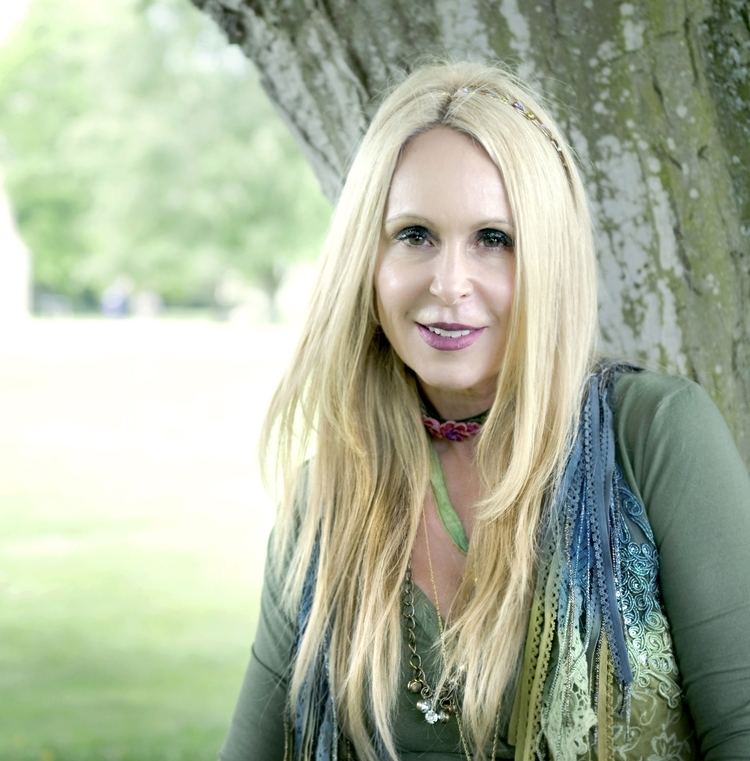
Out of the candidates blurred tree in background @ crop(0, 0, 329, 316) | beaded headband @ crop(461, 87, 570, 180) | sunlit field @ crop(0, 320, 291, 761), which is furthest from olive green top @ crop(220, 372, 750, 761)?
blurred tree in background @ crop(0, 0, 329, 316)

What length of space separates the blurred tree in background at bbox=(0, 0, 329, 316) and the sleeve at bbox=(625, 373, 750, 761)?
742 inches

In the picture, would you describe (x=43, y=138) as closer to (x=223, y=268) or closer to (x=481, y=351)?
(x=223, y=268)

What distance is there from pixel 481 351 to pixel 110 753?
475cm

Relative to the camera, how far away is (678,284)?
2340 mm

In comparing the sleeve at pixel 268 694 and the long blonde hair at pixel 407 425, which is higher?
the long blonde hair at pixel 407 425

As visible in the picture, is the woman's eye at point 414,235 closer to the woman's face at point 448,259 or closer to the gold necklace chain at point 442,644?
the woman's face at point 448,259

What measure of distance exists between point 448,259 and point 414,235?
10 centimetres

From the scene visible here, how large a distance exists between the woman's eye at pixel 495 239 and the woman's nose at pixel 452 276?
1.7 inches

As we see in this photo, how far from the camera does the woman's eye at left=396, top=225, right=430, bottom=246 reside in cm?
221

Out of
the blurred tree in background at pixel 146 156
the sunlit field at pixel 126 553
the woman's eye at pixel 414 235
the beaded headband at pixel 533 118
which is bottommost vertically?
the sunlit field at pixel 126 553

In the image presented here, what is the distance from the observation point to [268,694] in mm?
2451

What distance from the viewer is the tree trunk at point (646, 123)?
2.29m

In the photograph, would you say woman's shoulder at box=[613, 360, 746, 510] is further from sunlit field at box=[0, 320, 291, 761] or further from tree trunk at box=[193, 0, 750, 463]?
sunlit field at box=[0, 320, 291, 761]

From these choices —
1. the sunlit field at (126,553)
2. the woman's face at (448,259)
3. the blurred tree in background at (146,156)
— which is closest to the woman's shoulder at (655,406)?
the woman's face at (448,259)
